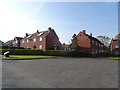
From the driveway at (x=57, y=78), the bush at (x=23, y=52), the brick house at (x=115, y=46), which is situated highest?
the brick house at (x=115, y=46)

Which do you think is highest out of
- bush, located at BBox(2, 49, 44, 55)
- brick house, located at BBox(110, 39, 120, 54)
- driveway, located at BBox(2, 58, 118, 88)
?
brick house, located at BBox(110, 39, 120, 54)

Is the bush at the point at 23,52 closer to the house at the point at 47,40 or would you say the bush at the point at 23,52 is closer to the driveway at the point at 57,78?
the house at the point at 47,40

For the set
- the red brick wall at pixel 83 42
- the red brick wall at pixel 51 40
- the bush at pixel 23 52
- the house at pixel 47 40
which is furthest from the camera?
the red brick wall at pixel 83 42

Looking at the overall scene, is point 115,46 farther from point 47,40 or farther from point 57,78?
Answer: point 57,78

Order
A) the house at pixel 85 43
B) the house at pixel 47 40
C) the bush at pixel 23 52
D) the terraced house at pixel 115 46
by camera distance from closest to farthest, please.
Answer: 1. the bush at pixel 23 52
2. the house at pixel 47 40
3. the house at pixel 85 43
4. the terraced house at pixel 115 46

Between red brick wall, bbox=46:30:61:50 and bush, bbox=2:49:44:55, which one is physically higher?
red brick wall, bbox=46:30:61:50

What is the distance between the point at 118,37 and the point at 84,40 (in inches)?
838

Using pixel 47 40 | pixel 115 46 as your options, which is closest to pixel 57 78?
pixel 47 40

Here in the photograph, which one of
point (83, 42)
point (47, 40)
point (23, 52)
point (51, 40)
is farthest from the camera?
point (83, 42)

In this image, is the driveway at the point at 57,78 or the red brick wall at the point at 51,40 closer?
the driveway at the point at 57,78

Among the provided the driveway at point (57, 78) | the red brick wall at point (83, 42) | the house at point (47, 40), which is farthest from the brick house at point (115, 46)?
the driveway at point (57, 78)

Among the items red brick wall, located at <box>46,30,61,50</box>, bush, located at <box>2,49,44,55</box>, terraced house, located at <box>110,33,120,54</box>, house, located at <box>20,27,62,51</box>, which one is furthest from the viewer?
terraced house, located at <box>110,33,120,54</box>

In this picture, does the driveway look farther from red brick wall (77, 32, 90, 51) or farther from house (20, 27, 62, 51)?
red brick wall (77, 32, 90, 51)

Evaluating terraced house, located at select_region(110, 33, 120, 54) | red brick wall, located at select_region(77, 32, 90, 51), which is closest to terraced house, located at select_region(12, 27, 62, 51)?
red brick wall, located at select_region(77, 32, 90, 51)
